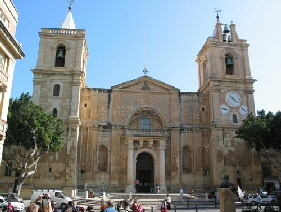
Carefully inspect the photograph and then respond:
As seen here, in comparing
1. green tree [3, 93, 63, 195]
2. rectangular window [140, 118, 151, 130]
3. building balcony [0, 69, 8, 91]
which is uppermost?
rectangular window [140, 118, 151, 130]

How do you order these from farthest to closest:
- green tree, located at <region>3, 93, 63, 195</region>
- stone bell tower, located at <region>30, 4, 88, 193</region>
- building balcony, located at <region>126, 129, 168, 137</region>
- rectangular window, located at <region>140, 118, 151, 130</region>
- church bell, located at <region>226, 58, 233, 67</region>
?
1. church bell, located at <region>226, 58, 233, 67</region>
2. rectangular window, located at <region>140, 118, 151, 130</region>
3. building balcony, located at <region>126, 129, 168, 137</region>
4. stone bell tower, located at <region>30, 4, 88, 193</region>
5. green tree, located at <region>3, 93, 63, 195</region>

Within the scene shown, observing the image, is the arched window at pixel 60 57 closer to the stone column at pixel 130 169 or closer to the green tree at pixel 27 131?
the green tree at pixel 27 131

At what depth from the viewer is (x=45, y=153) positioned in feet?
95.0

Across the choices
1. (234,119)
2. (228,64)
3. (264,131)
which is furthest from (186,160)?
(228,64)

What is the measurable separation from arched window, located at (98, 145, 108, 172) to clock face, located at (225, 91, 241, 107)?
1470 centimetres

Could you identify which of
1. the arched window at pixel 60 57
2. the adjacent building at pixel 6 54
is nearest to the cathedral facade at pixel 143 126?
the arched window at pixel 60 57

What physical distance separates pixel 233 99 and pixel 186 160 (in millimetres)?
8704

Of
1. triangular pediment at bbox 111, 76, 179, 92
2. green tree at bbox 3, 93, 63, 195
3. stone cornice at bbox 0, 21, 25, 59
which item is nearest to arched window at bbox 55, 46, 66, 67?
green tree at bbox 3, 93, 63, 195

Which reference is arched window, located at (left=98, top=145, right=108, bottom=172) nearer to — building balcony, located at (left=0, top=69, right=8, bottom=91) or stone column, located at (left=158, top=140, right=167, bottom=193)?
stone column, located at (left=158, top=140, right=167, bottom=193)

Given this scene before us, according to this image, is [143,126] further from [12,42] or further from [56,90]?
[12,42]

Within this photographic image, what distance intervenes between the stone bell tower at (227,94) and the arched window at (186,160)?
8.47 feet

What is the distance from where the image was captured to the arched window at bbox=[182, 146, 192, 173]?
34516 mm

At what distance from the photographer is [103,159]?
112 feet

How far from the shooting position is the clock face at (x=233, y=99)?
115 ft
